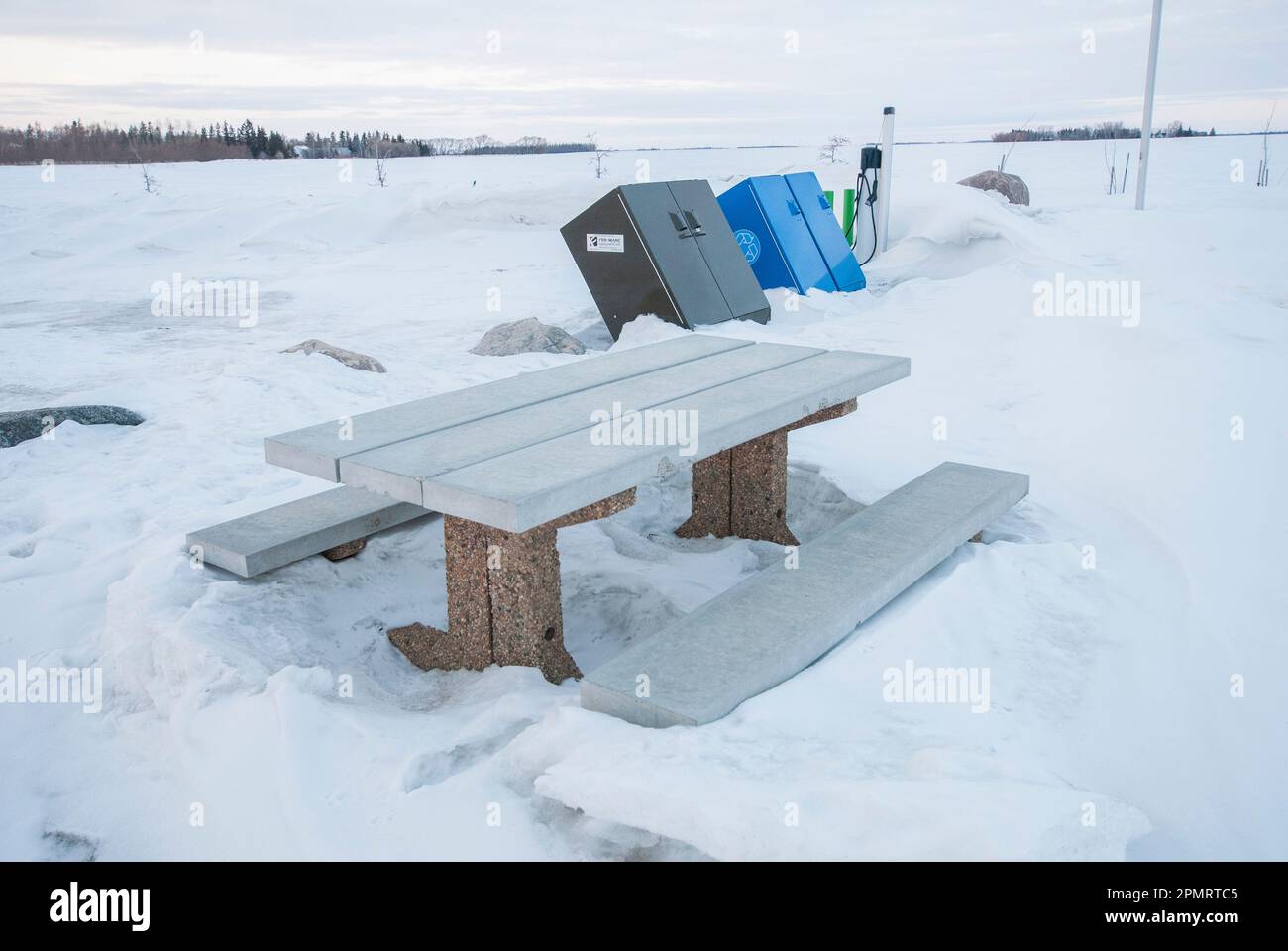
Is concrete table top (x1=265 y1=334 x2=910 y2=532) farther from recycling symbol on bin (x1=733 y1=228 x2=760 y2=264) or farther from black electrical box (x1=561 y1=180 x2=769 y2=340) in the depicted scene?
recycling symbol on bin (x1=733 y1=228 x2=760 y2=264)

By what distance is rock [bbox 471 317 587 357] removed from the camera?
23.4 feet

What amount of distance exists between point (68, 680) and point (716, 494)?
7.58 ft

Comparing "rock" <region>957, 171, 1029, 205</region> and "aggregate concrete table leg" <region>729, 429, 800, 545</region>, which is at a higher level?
"rock" <region>957, 171, 1029, 205</region>

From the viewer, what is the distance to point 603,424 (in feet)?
10.2

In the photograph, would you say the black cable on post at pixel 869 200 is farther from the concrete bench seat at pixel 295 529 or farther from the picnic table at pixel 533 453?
the concrete bench seat at pixel 295 529

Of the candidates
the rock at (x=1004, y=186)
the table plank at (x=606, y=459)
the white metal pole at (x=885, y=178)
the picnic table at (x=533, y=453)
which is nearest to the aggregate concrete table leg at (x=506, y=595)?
the picnic table at (x=533, y=453)

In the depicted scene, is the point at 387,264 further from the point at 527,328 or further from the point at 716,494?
the point at 716,494

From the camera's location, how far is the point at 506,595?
3072mm

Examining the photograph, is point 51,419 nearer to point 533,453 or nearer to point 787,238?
point 533,453

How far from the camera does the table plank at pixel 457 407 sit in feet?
9.45

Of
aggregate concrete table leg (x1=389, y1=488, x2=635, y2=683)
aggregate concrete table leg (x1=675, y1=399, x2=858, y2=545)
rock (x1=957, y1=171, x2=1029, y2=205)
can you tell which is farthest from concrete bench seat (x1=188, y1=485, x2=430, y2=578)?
rock (x1=957, y1=171, x2=1029, y2=205)

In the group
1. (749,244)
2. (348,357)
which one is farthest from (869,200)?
(348,357)

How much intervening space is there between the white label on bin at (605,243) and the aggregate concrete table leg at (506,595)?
5059 millimetres
